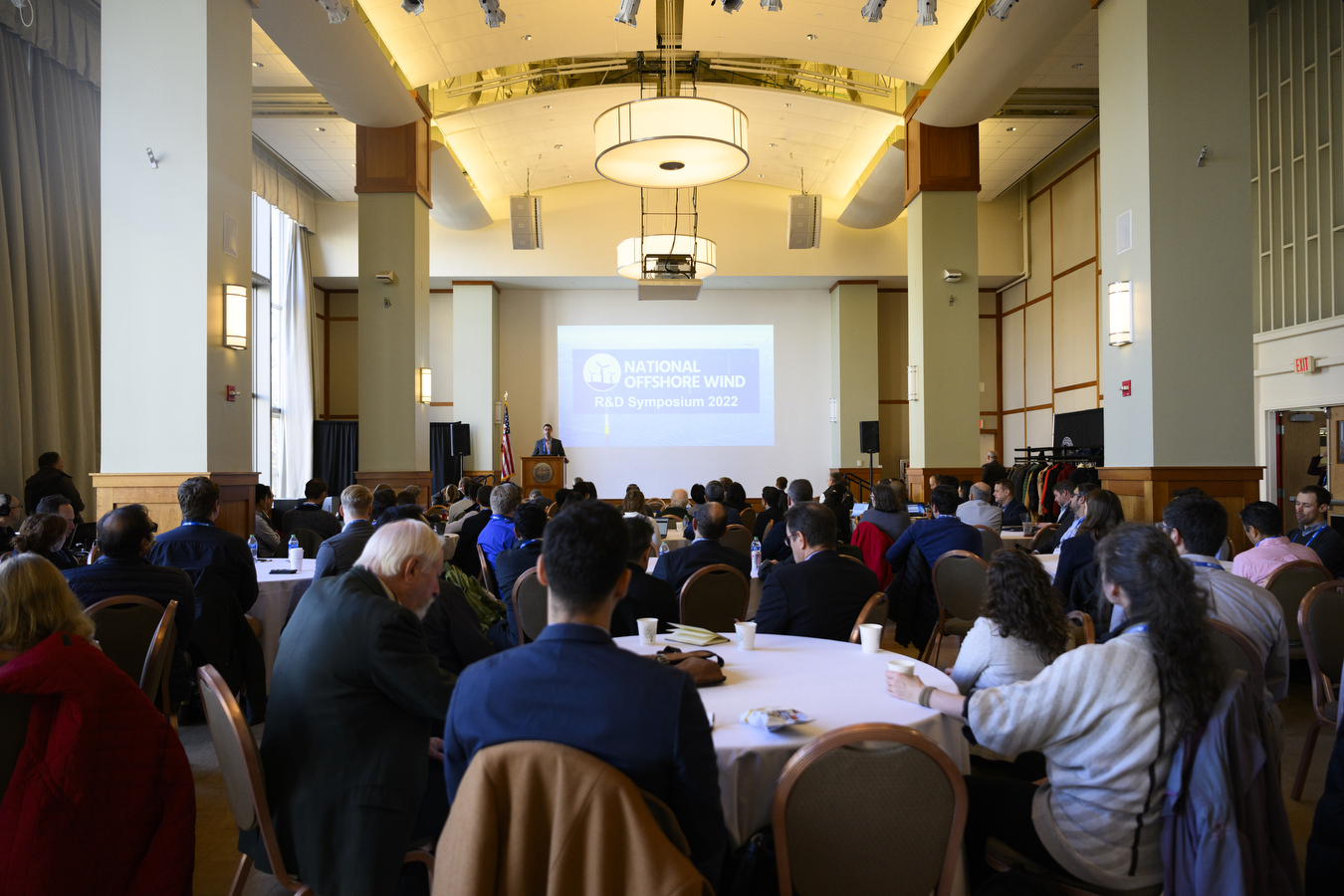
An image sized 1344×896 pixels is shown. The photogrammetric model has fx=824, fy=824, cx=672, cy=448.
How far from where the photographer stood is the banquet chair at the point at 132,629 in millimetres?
2895

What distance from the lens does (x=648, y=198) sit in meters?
13.9

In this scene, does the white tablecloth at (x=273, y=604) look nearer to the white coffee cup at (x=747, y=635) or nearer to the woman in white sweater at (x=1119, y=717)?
the white coffee cup at (x=747, y=635)

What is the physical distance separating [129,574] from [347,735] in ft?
6.09

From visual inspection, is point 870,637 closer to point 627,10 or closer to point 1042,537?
point 1042,537

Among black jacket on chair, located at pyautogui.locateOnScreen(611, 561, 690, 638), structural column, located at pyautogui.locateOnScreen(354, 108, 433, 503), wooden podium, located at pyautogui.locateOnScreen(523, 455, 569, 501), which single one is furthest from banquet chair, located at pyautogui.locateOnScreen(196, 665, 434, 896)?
wooden podium, located at pyautogui.locateOnScreen(523, 455, 569, 501)

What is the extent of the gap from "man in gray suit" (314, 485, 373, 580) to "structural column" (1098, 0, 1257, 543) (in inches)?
200

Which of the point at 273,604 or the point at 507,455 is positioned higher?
the point at 507,455

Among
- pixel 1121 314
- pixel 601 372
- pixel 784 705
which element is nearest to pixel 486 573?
pixel 784 705

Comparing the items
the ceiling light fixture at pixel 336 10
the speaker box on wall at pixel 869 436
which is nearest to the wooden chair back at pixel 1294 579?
the ceiling light fixture at pixel 336 10

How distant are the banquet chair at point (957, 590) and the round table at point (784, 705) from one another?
6.00ft

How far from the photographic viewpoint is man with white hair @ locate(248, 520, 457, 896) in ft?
6.02

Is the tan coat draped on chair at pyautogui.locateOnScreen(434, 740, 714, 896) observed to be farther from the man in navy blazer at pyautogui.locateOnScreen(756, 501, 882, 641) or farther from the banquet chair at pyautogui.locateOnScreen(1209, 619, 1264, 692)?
the banquet chair at pyautogui.locateOnScreen(1209, 619, 1264, 692)

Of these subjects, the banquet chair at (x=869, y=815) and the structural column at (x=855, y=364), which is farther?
the structural column at (x=855, y=364)

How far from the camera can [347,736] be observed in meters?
1.86
